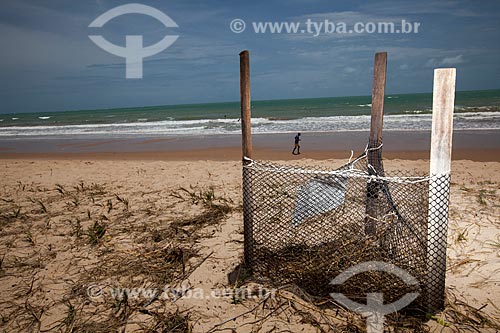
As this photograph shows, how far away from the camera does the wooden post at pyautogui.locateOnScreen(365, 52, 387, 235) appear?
12.3ft

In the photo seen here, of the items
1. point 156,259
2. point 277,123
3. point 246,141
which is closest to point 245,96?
point 246,141

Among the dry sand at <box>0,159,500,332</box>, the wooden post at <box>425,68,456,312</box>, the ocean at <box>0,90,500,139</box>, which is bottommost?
the dry sand at <box>0,159,500,332</box>

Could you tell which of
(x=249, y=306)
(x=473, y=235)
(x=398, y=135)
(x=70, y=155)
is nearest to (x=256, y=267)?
(x=249, y=306)

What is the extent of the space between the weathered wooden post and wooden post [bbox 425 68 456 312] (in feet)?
5.23

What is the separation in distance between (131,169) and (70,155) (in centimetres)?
609

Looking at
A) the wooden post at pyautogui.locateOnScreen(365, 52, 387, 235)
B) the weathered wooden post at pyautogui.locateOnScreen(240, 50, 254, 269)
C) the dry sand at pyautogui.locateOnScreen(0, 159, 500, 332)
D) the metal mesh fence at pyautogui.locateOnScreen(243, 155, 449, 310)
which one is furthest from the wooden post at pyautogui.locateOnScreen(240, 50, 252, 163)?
the wooden post at pyautogui.locateOnScreen(365, 52, 387, 235)

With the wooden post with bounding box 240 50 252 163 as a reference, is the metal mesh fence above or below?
below

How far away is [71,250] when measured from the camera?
4270mm

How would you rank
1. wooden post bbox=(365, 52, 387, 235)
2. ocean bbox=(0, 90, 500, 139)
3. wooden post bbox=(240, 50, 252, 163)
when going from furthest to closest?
1. ocean bbox=(0, 90, 500, 139)
2. wooden post bbox=(365, 52, 387, 235)
3. wooden post bbox=(240, 50, 252, 163)

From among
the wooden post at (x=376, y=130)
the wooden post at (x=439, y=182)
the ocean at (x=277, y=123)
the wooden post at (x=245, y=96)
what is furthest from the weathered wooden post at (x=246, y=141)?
the ocean at (x=277, y=123)

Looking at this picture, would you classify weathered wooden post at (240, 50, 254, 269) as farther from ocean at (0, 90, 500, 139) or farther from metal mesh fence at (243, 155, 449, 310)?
ocean at (0, 90, 500, 139)

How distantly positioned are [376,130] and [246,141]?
1671 mm

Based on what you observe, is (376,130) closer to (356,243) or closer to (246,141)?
(356,243)

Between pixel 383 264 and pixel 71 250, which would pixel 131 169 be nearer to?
pixel 71 250
